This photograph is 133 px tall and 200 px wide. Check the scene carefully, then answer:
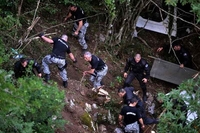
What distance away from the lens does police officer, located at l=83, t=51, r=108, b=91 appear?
8.89 metres

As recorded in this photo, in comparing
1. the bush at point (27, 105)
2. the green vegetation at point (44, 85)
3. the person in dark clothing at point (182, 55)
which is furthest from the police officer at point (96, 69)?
the person in dark clothing at point (182, 55)

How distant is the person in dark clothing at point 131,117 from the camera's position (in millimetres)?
7973

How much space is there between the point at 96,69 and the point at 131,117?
188 cm

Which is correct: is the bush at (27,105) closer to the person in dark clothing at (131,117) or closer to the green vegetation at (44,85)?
the green vegetation at (44,85)

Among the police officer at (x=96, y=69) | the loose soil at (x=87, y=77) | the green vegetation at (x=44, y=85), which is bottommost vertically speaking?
the loose soil at (x=87, y=77)

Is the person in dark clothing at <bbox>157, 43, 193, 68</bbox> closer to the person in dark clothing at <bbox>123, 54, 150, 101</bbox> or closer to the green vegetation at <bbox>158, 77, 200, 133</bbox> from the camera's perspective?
Result: the person in dark clothing at <bbox>123, 54, 150, 101</bbox>

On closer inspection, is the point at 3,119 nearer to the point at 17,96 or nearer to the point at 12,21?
the point at 17,96

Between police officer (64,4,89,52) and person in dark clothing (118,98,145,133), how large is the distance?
10.7ft

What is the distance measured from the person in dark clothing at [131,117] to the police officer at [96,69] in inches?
55.7

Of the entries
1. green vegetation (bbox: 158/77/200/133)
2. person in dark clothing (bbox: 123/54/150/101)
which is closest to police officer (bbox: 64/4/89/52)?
person in dark clothing (bbox: 123/54/150/101)

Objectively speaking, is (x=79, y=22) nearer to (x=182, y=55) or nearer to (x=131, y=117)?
(x=182, y=55)

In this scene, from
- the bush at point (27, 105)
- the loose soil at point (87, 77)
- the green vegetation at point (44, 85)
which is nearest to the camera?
the bush at point (27, 105)

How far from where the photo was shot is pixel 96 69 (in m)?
9.44

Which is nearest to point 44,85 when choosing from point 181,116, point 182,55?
point 181,116
